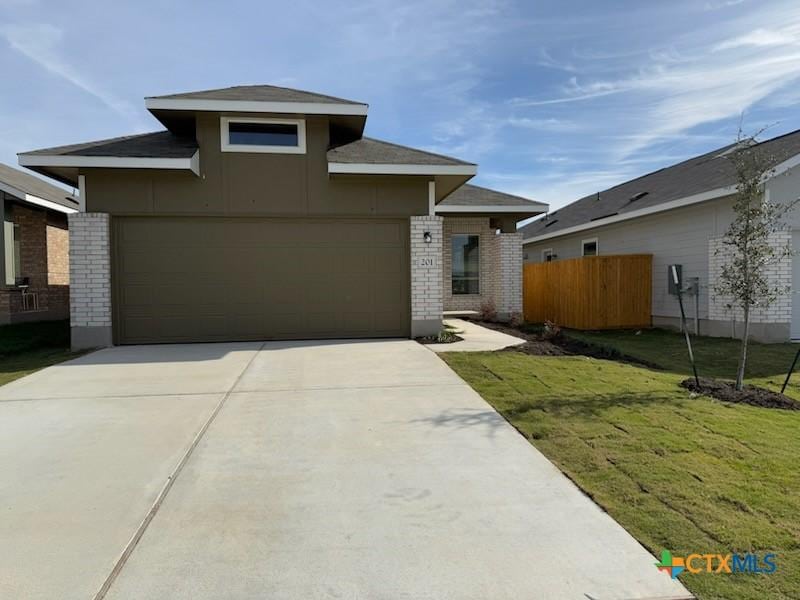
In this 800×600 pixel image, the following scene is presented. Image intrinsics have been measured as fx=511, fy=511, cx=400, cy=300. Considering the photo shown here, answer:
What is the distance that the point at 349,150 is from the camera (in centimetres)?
1078

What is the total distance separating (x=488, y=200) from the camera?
15.5 m

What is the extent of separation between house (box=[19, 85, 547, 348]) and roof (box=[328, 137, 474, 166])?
42 mm

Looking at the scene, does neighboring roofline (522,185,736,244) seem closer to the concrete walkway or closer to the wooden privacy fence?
the wooden privacy fence

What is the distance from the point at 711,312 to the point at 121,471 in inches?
505

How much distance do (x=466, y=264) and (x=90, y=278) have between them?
10.9 metres

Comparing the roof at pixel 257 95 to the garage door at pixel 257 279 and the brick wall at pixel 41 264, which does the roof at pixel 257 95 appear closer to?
the garage door at pixel 257 279

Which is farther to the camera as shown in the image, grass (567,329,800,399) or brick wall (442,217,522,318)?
brick wall (442,217,522,318)

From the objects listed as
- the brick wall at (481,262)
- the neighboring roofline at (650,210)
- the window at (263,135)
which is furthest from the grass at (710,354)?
the window at (263,135)

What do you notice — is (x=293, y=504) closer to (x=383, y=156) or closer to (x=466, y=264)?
(x=383, y=156)

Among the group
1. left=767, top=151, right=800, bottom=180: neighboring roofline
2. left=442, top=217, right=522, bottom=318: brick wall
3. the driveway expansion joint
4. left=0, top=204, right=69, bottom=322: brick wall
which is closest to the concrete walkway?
left=442, top=217, right=522, bottom=318: brick wall

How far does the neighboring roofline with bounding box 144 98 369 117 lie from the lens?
32.1 feet

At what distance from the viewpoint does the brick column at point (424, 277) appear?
425 inches

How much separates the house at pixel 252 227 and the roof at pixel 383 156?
4cm

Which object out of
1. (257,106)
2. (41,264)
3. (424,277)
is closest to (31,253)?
(41,264)
